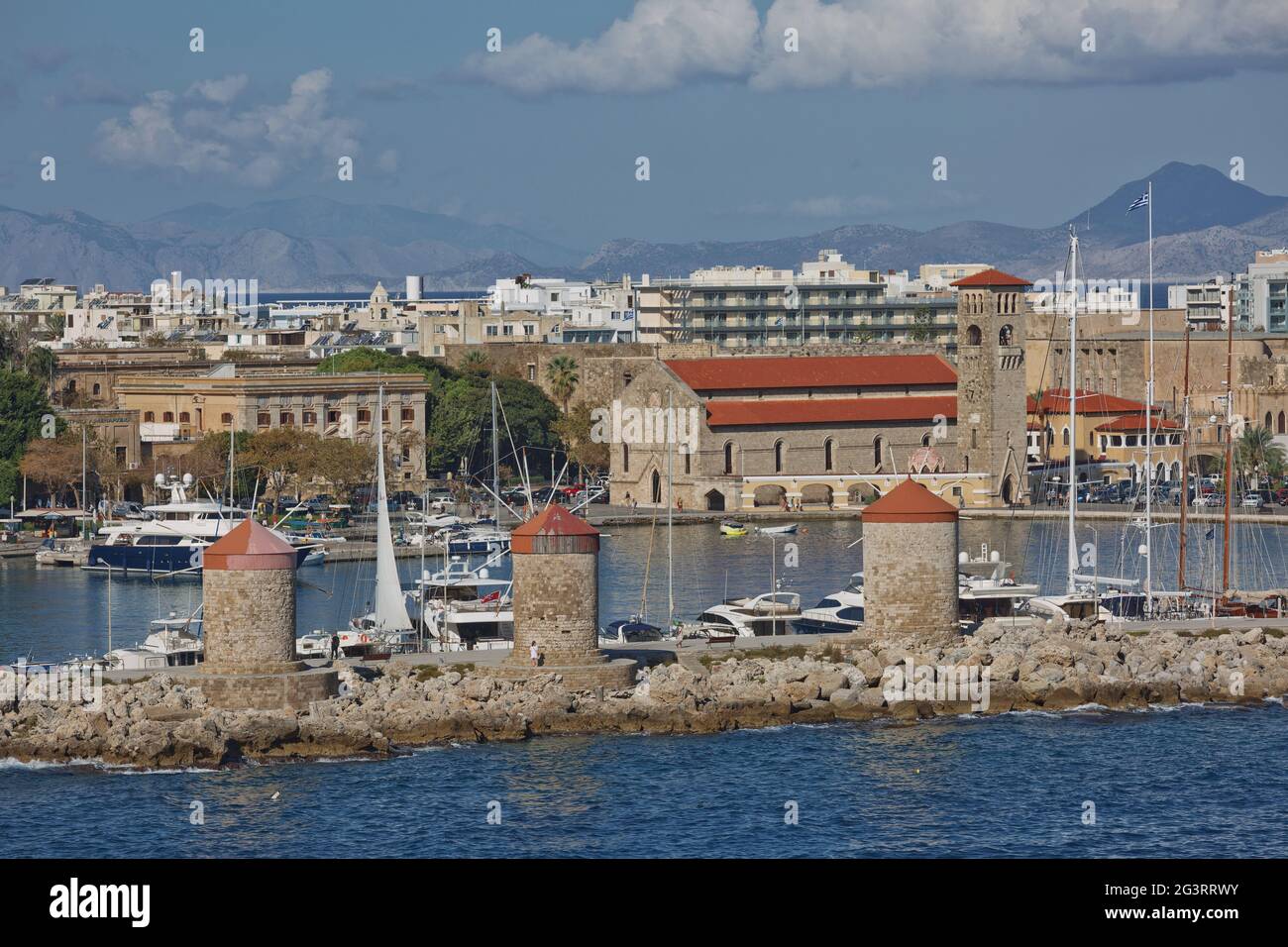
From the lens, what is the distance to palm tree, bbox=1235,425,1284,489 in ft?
287

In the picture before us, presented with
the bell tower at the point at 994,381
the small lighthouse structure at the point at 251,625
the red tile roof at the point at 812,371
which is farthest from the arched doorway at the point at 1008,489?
the small lighthouse structure at the point at 251,625

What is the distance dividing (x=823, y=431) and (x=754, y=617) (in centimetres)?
4063

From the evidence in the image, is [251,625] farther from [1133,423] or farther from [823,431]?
[1133,423]

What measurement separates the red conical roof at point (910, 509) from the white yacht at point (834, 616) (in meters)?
5.23

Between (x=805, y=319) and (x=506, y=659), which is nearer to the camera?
(x=506, y=659)

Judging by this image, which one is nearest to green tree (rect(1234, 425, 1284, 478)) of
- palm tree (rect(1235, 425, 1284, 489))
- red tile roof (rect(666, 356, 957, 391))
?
palm tree (rect(1235, 425, 1284, 489))

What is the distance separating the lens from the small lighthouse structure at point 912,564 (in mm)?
41250

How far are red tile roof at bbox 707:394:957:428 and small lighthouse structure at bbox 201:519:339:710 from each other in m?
49.8

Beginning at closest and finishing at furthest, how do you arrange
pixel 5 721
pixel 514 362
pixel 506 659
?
pixel 5 721 → pixel 506 659 → pixel 514 362

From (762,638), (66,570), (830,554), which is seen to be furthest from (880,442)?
(762,638)

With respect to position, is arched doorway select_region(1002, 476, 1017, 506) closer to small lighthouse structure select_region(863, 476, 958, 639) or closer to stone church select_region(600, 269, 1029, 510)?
stone church select_region(600, 269, 1029, 510)
